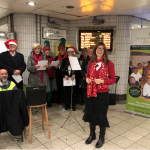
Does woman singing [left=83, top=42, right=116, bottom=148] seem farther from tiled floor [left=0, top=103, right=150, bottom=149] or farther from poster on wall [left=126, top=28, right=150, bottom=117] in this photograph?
poster on wall [left=126, top=28, right=150, bottom=117]

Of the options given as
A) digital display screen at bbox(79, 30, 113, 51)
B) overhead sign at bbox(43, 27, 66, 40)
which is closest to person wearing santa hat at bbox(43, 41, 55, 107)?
overhead sign at bbox(43, 27, 66, 40)

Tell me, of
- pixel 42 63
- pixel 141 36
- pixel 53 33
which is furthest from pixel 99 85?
pixel 53 33

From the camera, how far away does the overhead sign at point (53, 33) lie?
466cm

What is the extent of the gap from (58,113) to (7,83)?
5.63 ft

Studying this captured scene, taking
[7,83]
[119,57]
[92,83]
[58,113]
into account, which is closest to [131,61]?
[119,57]

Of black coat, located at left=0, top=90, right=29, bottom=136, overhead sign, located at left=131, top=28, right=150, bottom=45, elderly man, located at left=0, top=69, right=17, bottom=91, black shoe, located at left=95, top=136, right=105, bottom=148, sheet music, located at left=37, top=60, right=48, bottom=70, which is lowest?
black shoe, located at left=95, top=136, right=105, bottom=148

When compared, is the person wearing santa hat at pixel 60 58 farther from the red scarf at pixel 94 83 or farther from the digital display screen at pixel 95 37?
the red scarf at pixel 94 83

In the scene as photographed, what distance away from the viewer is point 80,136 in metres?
2.78

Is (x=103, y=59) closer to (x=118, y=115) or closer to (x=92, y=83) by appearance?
(x=92, y=83)

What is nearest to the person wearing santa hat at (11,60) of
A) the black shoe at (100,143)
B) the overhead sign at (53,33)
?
the overhead sign at (53,33)

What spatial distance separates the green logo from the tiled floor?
20.3 inches

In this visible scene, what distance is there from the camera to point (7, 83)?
2559mm

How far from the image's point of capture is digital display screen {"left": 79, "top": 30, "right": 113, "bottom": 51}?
478 centimetres

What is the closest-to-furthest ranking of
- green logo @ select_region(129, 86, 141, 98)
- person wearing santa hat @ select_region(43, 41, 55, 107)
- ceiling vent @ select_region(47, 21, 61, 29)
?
green logo @ select_region(129, 86, 141, 98)
person wearing santa hat @ select_region(43, 41, 55, 107)
ceiling vent @ select_region(47, 21, 61, 29)
